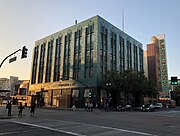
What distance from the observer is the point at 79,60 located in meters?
52.3

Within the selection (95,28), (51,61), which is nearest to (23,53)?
(95,28)

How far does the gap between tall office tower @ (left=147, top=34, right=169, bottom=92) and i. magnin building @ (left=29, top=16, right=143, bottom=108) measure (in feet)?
73.7

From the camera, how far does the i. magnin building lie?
48.8 metres

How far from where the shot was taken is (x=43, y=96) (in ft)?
202

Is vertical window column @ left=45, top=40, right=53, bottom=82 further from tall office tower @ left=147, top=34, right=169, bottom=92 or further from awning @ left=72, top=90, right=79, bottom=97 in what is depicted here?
tall office tower @ left=147, top=34, right=169, bottom=92

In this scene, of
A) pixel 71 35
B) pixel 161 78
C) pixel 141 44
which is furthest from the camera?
pixel 161 78

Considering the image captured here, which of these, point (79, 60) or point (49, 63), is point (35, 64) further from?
point (79, 60)

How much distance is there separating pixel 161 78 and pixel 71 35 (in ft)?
166

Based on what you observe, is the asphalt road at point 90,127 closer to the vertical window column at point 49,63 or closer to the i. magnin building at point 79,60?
the i. magnin building at point 79,60

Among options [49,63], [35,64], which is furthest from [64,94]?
[35,64]

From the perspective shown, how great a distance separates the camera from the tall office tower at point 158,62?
3356 inches

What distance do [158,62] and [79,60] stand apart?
1933 inches

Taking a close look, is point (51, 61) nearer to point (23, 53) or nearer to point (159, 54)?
point (23, 53)

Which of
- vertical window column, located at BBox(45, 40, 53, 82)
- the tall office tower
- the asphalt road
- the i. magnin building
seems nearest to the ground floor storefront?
the i. magnin building
